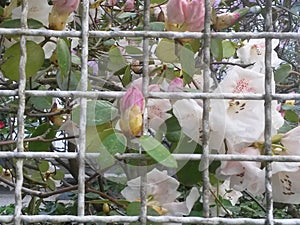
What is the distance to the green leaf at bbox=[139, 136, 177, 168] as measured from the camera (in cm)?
40

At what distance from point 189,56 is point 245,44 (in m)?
0.21

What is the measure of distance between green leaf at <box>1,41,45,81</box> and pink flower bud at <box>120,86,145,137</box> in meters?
0.10

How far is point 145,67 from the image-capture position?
0.42m

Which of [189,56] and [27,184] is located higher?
[189,56]

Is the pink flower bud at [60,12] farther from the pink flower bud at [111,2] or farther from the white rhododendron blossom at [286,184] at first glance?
the pink flower bud at [111,2]

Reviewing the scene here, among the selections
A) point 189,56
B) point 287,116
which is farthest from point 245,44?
point 189,56

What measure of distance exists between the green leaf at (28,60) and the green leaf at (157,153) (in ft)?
0.45

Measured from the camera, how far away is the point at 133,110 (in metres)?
0.41

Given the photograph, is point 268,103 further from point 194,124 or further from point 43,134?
point 43,134

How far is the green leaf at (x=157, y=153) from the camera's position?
1.30 ft

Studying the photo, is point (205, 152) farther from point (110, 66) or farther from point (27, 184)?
point (27, 184)

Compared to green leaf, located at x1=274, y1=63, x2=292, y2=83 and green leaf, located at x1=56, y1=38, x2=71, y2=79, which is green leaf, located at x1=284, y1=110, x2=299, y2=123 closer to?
green leaf, located at x1=274, y1=63, x2=292, y2=83

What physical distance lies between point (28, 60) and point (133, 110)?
0.42ft

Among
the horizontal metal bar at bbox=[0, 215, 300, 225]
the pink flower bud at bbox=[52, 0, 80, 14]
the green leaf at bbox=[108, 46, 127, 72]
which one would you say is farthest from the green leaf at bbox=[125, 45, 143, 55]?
the horizontal metal bar at bbox=[0, 215, 300, 225]
